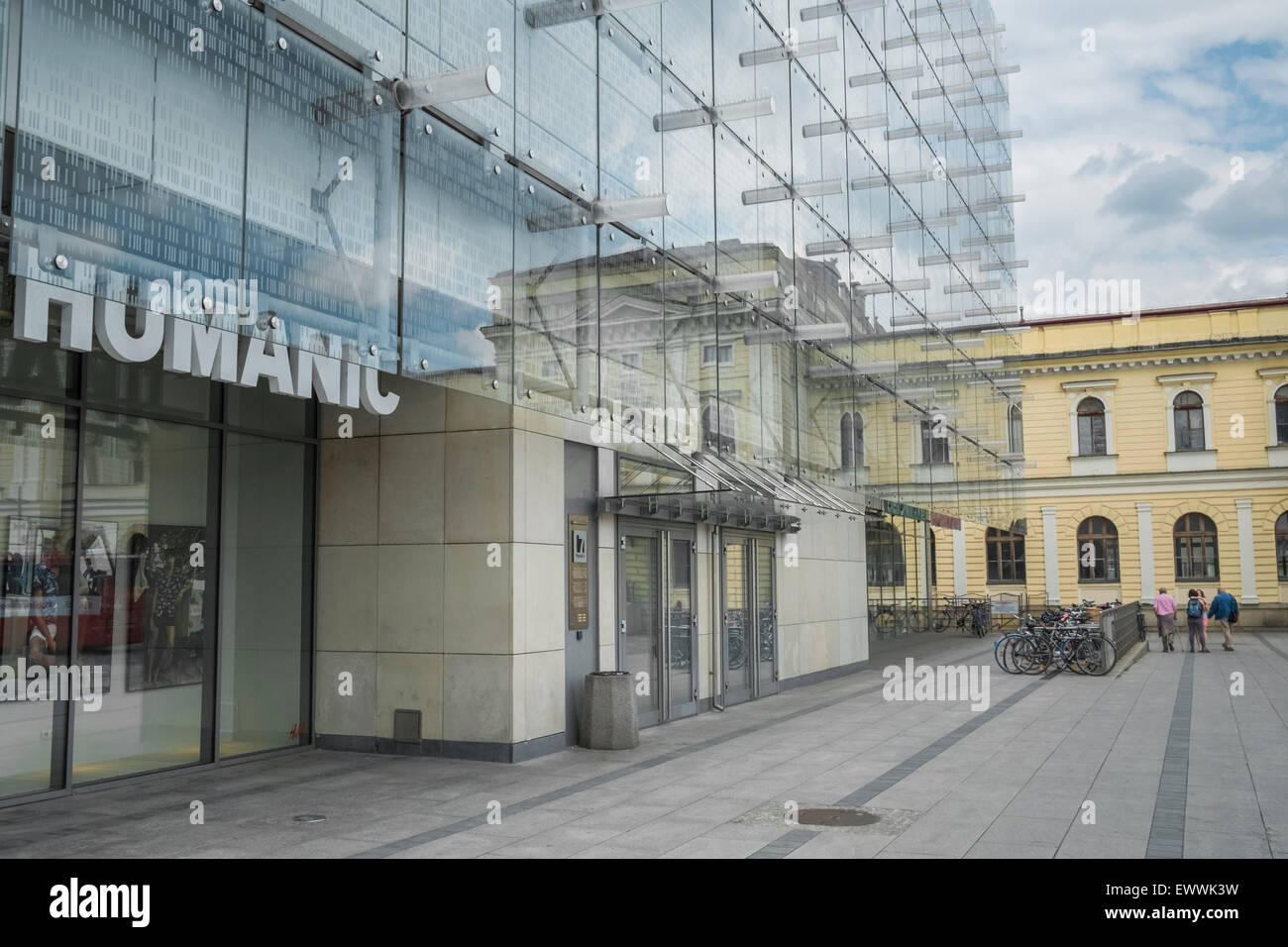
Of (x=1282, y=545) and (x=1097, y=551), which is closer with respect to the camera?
(x=1282, y=545)

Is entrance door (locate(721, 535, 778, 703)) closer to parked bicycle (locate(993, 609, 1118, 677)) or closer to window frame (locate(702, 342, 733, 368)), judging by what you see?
window frame (locate(702, 342, 733, 368))

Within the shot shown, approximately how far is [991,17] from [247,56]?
32618mm

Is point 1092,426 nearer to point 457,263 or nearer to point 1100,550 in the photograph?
point 1100,550

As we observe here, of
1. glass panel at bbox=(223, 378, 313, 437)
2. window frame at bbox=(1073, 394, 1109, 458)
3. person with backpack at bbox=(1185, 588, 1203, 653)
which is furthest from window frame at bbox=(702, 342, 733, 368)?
window frame at bbox=(1073, 394, 1109, 458)

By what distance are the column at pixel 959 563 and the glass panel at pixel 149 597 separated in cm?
3987

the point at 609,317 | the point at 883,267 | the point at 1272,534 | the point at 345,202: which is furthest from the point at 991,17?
the point at 345,202

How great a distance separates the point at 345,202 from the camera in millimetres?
9203

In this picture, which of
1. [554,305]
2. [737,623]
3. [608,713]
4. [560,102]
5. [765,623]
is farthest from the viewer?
[765,623]

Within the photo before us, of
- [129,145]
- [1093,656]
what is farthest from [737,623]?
[129,145]

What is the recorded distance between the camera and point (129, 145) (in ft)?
24.0

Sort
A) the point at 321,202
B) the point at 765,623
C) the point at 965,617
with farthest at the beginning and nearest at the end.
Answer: the point at 965,617 → the point at 765,623 → the point at 321,202

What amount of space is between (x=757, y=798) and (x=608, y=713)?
3018mm
